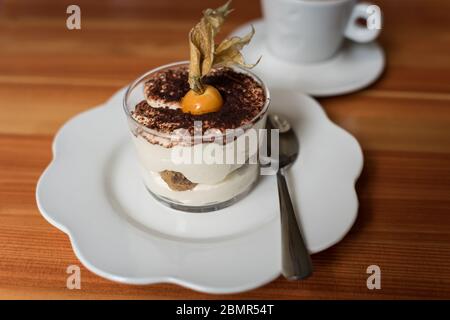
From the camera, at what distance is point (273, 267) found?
716 millimetres

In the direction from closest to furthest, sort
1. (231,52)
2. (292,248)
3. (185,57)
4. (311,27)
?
1. (292,248)
2. (231,52)
3. (311,27)
4. (185,57)

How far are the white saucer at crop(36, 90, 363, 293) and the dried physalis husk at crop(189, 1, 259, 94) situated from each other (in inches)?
8.8

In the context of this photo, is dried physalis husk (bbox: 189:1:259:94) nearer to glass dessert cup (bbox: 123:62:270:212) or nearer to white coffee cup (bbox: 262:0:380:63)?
glass dessert cup (bbox: 123:62:270:212)

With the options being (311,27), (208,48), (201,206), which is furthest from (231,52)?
(311,27)

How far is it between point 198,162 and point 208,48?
193 millimetres

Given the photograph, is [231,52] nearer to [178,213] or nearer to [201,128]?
[201,128]

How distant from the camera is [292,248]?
0.73 m

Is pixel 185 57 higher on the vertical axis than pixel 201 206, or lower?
higher

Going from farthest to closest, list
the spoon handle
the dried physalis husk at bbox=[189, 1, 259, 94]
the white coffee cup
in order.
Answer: the white coffee cup
the dried physalis husk at bbox=[189, 1, 259, 94]
the spoon handle

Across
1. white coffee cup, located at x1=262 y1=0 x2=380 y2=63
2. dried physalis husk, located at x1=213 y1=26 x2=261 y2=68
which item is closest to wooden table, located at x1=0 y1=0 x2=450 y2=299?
white coffee cup, located at x1=262 y1=0 x2=380 y2=63

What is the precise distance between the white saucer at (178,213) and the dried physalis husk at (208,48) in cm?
22

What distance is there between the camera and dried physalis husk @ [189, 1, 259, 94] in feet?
2.69

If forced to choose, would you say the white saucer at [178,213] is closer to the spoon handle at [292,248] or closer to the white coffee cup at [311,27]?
→ the spoon handle at [292,248]

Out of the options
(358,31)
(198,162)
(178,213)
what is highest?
(358,31)
